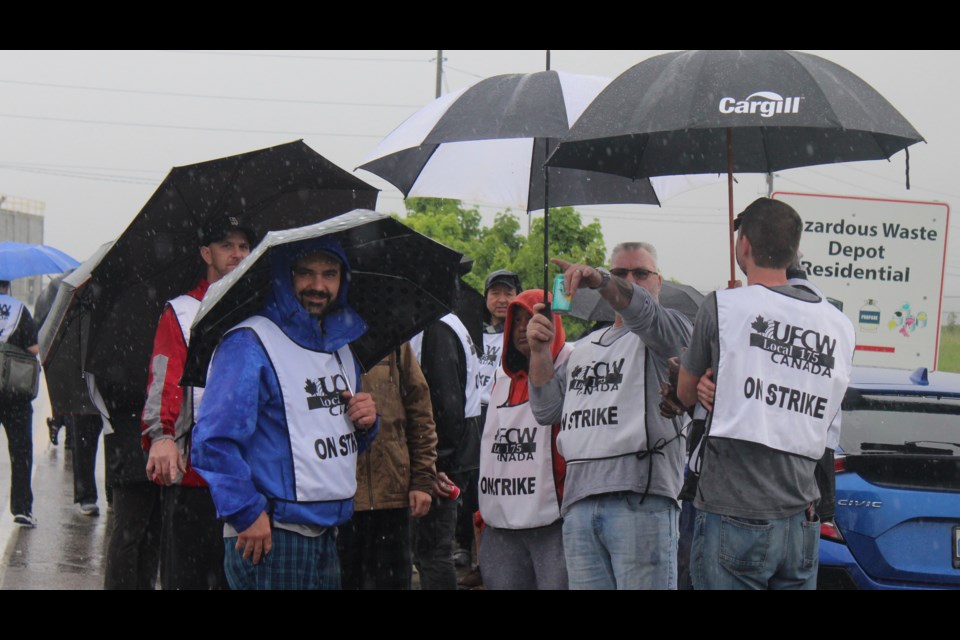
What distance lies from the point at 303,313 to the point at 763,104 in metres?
1.77

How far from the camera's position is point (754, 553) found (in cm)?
393

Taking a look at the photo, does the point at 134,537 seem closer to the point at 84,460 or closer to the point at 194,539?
the point at 194,539

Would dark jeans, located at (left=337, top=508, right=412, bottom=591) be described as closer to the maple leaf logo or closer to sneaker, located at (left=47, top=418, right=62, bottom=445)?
the maple leaf logo

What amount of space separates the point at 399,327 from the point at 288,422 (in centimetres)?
81

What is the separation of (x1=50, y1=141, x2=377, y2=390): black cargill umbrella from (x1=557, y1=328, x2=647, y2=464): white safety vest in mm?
1483

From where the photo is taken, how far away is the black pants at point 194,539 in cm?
470

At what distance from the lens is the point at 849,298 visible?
870 cm

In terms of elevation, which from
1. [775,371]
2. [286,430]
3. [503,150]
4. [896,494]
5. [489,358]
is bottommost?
[896,494]

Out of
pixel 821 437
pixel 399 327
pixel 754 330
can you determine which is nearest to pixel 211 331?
pixel 399 327

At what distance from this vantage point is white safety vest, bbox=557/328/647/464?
467cm

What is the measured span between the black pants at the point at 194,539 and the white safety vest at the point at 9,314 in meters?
5.58

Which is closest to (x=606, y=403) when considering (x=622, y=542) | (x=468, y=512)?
(x=622, y=542)

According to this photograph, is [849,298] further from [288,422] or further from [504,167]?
[288,422]

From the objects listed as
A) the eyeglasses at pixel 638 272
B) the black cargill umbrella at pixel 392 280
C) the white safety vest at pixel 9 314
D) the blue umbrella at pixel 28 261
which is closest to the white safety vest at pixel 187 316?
the black cargill umbrella at pixel 392 280
